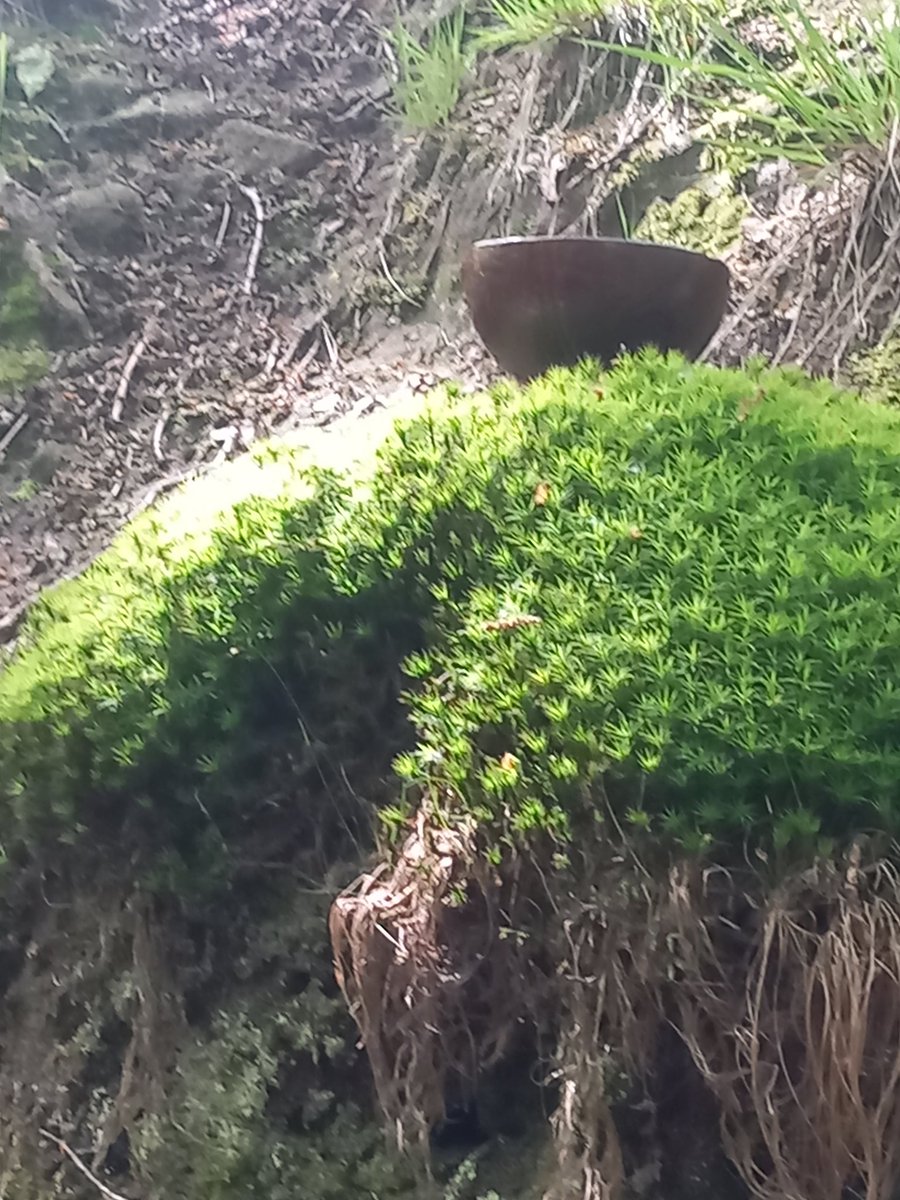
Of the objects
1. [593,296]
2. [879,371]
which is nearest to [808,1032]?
[593,296]

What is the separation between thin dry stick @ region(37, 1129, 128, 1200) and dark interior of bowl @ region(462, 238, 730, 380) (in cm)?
137

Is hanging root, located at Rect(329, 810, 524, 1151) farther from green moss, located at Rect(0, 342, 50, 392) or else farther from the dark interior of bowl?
green moss, located at Rect(0, 342, 50, 392)

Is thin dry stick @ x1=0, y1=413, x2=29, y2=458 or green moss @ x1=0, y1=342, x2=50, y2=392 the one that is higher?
green moss @ x1=0, y1=342, x2=50, y2=392

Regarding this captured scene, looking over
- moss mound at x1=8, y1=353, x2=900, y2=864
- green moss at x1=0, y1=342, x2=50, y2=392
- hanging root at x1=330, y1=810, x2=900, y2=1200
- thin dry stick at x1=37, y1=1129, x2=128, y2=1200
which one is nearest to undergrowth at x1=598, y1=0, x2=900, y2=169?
moss mound at x1=8, y1=353, x2=900, y2=864

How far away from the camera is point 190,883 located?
157 centimetres

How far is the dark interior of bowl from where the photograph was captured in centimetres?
190

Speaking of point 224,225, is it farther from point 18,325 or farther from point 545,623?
point 545,623

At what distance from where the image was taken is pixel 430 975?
1276 millimetres

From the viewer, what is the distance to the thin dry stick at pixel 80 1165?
57.9 inches

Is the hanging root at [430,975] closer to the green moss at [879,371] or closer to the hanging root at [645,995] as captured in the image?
the hanging root at [645,995]

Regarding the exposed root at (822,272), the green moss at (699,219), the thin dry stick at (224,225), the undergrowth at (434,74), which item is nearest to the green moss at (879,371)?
the exposed root at (822,272)

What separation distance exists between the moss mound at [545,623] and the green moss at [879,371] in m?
0.24

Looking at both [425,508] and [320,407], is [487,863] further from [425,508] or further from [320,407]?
[320,407]

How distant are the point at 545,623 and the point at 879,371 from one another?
102cm
